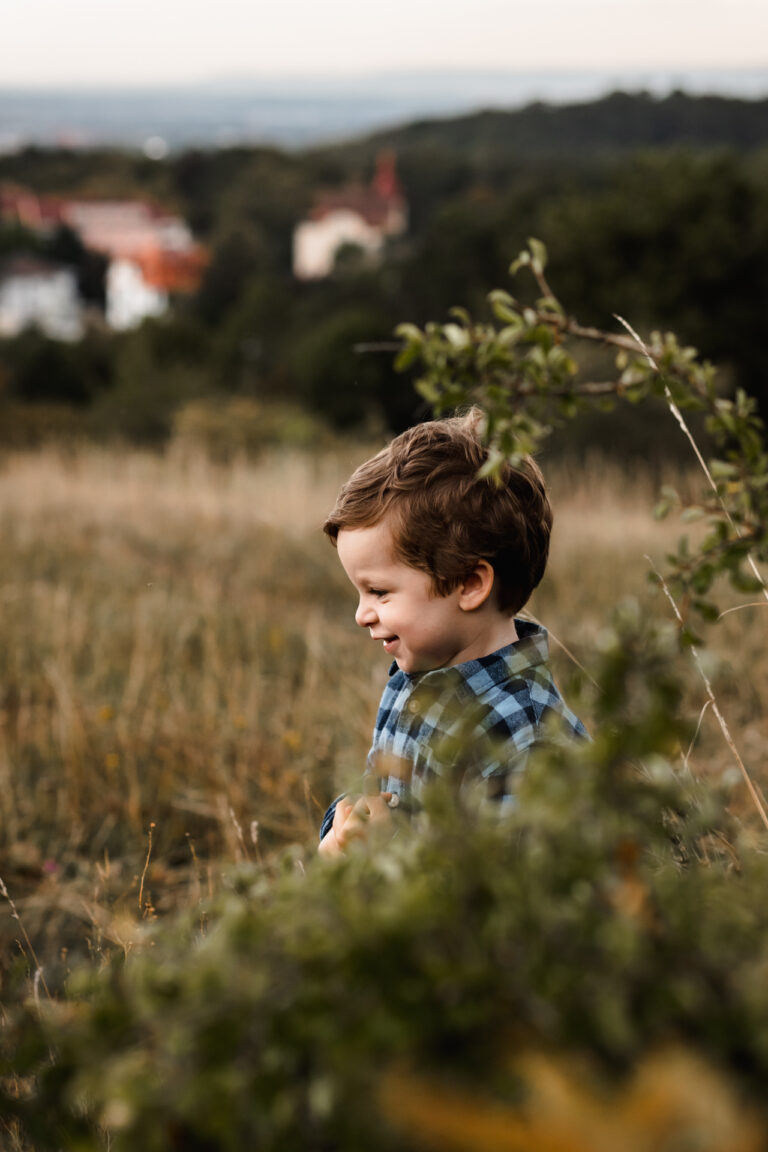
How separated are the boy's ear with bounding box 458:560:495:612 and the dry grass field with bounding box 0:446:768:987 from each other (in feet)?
0.79

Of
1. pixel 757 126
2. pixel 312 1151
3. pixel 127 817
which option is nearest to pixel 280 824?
pixel 127 817

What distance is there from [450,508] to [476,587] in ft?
0.55

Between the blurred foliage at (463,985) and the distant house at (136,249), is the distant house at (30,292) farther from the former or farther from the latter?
the blurred foliage at (463,985)

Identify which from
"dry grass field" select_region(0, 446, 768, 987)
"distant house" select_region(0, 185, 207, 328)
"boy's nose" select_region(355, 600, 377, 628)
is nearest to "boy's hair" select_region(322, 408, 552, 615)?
"boy's nose" select_region(355, 600, 377, 628)

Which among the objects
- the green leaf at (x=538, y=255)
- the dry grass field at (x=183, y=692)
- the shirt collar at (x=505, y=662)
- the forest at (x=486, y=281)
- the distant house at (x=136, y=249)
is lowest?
the dry grass field at (x=183, y=692)

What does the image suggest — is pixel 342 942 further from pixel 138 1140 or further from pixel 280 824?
pixel 280 824

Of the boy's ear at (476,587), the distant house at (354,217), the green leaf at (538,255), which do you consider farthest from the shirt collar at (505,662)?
the distant house at (354,217)

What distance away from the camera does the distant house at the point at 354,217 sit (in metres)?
67.5

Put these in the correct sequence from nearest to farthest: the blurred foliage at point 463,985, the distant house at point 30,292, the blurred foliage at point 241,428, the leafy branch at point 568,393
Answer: the blurred foliage at point 463,985 < the leafy branch at point 568,393 < the blurred foliage at point 241,428 < the distant house at point 30,292

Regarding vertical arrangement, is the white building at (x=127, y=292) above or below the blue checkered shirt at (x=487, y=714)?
above

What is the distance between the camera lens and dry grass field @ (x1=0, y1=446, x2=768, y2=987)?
10.3 ft

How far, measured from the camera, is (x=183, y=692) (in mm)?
4238

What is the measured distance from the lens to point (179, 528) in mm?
8203

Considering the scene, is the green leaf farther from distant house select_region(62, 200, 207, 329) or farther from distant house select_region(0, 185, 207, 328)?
distant house select_region(0, 185, 207, 328)
